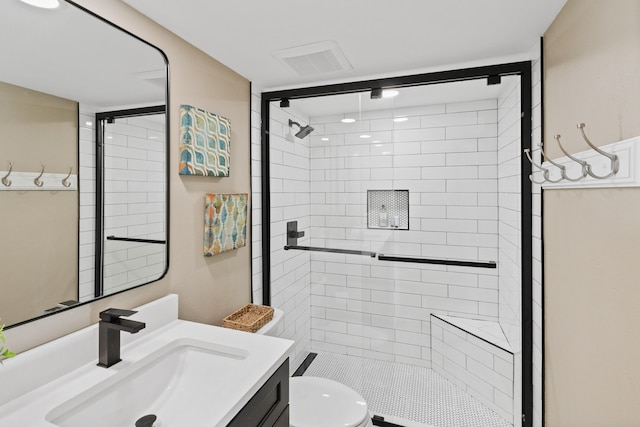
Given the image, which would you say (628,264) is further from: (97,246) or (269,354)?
A: (97,246)

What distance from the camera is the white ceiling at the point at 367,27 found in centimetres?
134

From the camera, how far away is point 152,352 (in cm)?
122

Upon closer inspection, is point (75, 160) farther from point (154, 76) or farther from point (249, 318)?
point (249, 318)

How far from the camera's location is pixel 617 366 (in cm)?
99

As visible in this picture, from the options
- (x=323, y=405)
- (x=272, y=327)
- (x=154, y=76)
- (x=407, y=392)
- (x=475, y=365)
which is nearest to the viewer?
(x=154, y=76)

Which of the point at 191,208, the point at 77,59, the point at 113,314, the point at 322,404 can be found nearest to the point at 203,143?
the point at 191,208

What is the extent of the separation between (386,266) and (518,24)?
1572mm

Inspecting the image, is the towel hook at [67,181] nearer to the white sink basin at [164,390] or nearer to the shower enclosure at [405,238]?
the white sink basin at [164,390]

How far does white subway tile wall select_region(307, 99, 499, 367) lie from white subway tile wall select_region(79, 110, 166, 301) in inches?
44.3

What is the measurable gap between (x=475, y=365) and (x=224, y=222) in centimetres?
190

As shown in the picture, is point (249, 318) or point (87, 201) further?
point (249, 318)

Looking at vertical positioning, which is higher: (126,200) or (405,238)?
(126,200)

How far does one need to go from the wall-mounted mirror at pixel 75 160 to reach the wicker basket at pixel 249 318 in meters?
0.53

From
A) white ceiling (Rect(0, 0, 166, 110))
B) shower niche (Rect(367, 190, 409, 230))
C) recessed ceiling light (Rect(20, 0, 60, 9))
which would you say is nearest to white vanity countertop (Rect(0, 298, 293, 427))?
white ceiling (Rect(0, 0, 166, 110))
